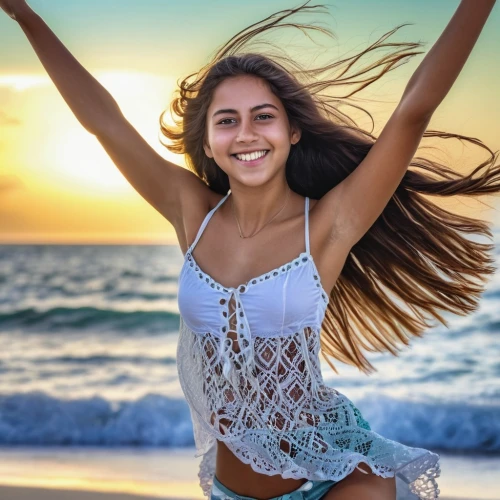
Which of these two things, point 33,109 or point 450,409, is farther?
point 33,109

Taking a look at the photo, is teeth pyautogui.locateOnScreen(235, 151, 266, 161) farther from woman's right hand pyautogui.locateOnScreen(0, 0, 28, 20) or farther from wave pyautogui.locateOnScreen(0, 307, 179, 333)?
wave pyautogui.locateOnScreen(0, 307, 179, 333)

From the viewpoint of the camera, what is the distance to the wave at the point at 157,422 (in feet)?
24.3

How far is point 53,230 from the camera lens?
17.3 meters

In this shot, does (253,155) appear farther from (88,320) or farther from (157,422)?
(88,320)

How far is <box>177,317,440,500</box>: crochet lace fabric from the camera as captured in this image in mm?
2684

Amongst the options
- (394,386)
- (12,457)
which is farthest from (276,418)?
(394,386)

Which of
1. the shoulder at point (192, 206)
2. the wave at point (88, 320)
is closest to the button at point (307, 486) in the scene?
the shoulder at point (192, 206)

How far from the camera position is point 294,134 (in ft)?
10.1

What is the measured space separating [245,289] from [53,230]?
1498 centimetres

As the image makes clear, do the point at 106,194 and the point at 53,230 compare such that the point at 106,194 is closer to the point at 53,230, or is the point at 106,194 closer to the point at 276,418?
the point at 53,230

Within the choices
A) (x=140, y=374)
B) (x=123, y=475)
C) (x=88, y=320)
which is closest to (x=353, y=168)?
(x=123, y=475)

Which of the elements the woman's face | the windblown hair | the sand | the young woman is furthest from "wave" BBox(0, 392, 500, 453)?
the woman's face

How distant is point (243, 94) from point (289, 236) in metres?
0.47

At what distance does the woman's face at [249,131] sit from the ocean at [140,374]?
4662 millimetres
